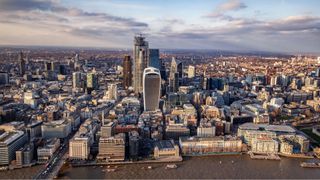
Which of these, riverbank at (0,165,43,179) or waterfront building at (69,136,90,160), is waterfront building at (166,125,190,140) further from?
riverbank at (0,165,43,179)

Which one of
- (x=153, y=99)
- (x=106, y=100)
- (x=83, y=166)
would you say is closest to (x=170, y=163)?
(x=83, y=166)

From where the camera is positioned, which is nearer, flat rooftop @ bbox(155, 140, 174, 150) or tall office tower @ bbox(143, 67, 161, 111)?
flat rooftop @ bbox(155, 140, 174, 150)

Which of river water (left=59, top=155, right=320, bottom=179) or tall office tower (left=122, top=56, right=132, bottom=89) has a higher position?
tall office tower (left=122, top=56, right=132, bottom=89)

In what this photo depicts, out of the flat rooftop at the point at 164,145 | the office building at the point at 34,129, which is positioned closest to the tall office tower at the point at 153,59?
the office building at the point at 34,129

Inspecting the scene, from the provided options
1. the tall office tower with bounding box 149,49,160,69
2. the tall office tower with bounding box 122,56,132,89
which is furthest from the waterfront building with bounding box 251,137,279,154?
the tall office tower with bounding box 122,56,132,89

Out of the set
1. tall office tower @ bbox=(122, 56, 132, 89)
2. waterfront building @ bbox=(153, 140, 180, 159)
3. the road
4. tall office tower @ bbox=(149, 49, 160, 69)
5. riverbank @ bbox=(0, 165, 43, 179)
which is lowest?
riverbank @ bbox=(0, 165, 43, 179)

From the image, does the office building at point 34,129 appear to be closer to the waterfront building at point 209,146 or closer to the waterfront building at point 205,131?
the waterfront building at point 209,146

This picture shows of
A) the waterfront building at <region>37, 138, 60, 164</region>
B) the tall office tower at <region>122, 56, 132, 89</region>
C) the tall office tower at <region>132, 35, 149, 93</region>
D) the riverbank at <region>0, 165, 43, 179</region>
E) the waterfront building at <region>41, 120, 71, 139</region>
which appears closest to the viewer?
the riverbank at <region>0, 165, 43, 179</region>

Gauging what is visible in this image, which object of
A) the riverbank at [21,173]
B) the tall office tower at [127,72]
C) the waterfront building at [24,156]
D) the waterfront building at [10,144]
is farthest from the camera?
the tall office tower at [127,72]
